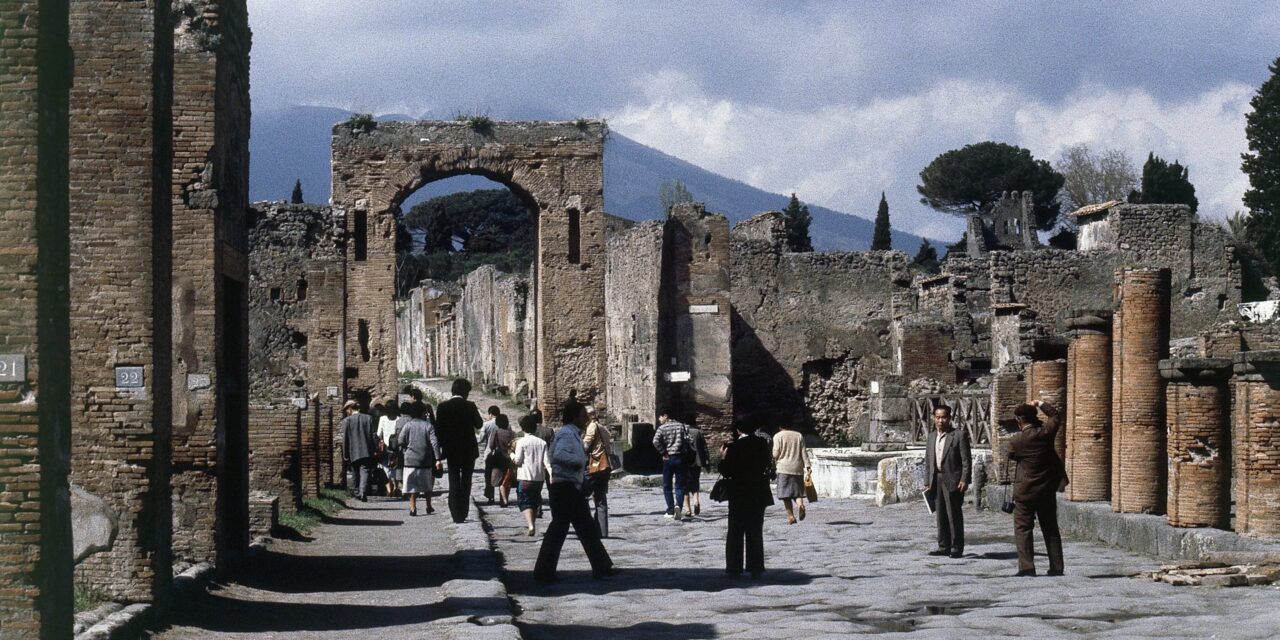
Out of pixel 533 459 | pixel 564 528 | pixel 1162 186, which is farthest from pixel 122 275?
pixel 1162 186

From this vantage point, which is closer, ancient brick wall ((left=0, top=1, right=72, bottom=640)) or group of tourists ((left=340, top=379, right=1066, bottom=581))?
ancient brick wall ((left=0, top=1, right=72, bottom=640))

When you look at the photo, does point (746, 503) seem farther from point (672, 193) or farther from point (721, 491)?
point (672, 193)

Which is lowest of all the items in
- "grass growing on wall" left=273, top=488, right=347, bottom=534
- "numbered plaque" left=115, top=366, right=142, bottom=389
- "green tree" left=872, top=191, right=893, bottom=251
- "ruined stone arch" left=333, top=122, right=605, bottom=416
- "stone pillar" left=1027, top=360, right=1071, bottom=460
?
"grass growing on wall" left=273, top=488, right=347, bottom=534

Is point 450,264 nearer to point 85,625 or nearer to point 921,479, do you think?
point 921,479

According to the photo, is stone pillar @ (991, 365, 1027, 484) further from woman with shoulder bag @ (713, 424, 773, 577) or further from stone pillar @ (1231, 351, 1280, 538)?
woman with shoulder bag @ (713, 424, 773, 577)

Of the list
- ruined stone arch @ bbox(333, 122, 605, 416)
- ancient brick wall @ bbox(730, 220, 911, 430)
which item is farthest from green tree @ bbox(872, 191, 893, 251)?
ruined stone arch @ bbox(333, 122, 605, 416)

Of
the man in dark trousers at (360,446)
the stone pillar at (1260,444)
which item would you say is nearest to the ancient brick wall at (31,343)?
the stone pillar at (1260,444)

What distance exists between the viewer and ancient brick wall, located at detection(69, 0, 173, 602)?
29.6ft

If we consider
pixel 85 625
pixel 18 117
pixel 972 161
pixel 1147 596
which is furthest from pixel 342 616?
pixel 972 161

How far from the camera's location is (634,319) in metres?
29.6

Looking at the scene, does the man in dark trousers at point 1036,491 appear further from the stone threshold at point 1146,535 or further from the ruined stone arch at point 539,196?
the ruined stone arch at point 539,196

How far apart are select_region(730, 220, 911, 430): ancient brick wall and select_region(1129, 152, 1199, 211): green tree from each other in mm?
31426

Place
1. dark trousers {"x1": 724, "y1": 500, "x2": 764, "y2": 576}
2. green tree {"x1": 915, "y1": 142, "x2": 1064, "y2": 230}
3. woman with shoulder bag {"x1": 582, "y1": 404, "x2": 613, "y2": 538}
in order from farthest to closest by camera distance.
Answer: green tree {"x1": 915, "y1": 142, "x2": 1064, "y2": 230}, woman with shoulder bag {"x1": 582, "y1": 404, "x2": 613, "y2": 538}, dark trousers {"x1": 724, "y1": 500, "x2": 764, "y2": 576}

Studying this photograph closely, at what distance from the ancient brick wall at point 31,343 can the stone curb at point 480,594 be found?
2109mm
